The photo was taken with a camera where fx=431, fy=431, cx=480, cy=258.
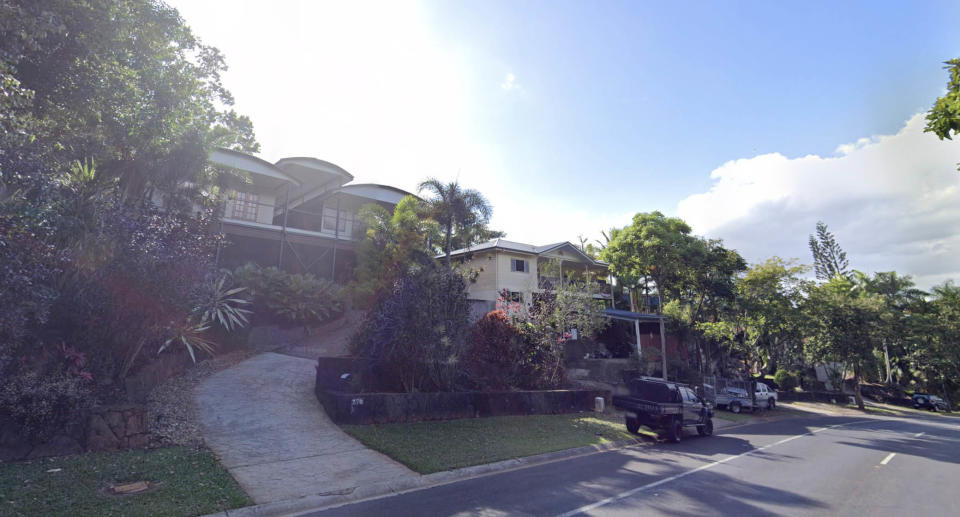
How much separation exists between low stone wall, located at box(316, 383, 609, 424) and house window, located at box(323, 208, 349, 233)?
18.7 m

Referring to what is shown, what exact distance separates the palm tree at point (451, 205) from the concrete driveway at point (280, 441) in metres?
9.45

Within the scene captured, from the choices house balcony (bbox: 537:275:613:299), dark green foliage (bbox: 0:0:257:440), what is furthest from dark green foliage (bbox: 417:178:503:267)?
dark green foliage (bbox: 0:0:257:440)

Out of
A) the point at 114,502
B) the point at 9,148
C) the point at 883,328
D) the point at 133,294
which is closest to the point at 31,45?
the point at 9,148

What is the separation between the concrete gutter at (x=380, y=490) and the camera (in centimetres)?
611

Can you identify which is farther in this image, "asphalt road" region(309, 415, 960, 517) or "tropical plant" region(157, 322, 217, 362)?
"tropical plant" region(157, 322, 217, 362)

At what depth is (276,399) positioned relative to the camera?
12.3 metres

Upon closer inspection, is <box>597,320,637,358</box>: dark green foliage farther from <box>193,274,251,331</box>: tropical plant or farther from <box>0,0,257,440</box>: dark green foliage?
<box>0,0,257,440</box>: dark green foliage

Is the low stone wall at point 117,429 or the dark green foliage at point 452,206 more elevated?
the dark green foliage at point 452,206

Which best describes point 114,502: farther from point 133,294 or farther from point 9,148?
point 9,148

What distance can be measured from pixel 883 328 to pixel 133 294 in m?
39.7

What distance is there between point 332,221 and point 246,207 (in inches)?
211

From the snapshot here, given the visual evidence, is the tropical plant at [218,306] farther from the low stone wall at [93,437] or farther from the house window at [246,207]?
the house window at [246,207]

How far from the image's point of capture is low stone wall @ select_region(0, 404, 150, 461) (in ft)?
24.3

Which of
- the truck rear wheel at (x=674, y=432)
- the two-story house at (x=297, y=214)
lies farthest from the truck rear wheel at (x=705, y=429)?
the two-story house at (x=297, y=214)
